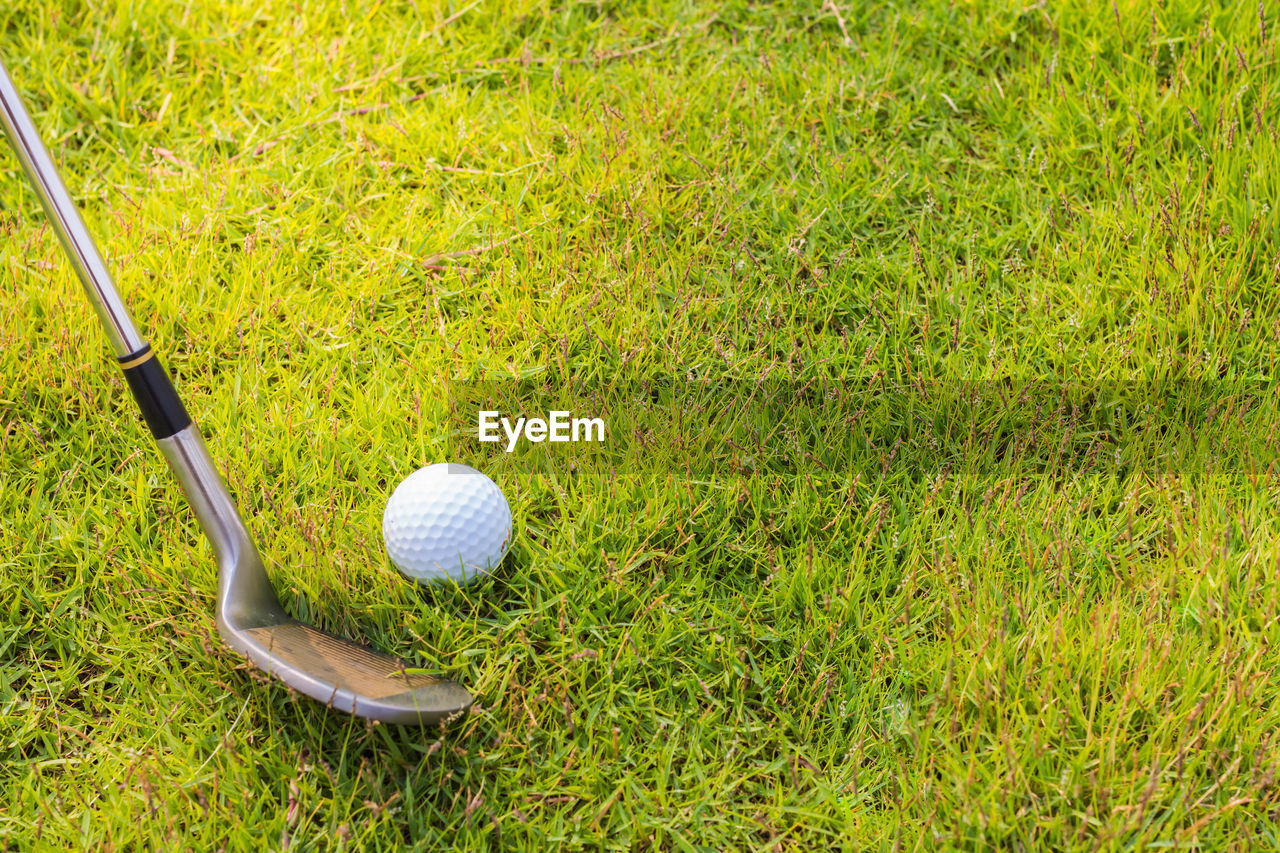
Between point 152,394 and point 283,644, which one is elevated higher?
point 152,394

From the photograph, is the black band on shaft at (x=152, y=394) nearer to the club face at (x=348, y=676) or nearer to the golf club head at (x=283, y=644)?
the golf club head at (x=283, y=644)

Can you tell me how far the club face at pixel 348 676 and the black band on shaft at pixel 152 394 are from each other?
1.65ft

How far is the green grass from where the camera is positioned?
221cm

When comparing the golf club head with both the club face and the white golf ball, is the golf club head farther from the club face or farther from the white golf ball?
the white golf ball

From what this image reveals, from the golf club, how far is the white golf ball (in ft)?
0.84

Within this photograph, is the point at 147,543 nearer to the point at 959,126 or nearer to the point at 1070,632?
the point at 1070,632

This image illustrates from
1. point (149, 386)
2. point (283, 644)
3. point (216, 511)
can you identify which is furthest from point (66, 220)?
point (283, 644)

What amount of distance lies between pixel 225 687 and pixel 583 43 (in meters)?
2.82

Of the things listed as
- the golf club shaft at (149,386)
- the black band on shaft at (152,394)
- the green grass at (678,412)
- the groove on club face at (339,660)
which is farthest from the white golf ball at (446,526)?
the black band on shaft at (152,394)

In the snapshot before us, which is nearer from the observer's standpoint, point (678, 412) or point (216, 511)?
point (216, 511)

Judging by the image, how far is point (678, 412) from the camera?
284 cm

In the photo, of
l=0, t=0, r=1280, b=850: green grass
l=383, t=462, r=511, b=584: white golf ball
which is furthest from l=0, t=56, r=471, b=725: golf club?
l=383, t=462, r=511, b=584: white golf ball

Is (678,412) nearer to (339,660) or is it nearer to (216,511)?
(339,660)

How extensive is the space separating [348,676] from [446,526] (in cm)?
43
